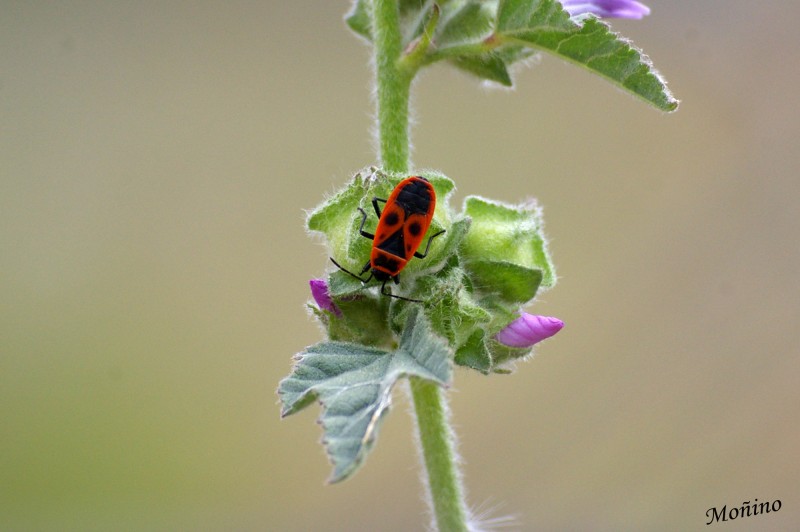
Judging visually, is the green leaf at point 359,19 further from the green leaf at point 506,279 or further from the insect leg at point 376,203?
the green leaf at point 506,279

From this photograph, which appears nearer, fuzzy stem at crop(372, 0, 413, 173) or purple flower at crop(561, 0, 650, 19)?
fuzzy stem at crop(372, 0, 413, 173)

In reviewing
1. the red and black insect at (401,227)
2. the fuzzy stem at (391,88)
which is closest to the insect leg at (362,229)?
the red and black insect at (401,227)

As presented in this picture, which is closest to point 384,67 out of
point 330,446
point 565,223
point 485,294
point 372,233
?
point 372,233

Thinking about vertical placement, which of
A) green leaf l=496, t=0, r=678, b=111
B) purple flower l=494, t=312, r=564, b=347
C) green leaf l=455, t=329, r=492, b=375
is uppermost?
green leaf l=496, t=0, r=678, b=111

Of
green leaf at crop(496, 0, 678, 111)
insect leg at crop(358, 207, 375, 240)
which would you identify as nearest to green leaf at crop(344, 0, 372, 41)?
green leaf at crop(496, 0, 678, 111)

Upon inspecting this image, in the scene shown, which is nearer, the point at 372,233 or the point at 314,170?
A: the point at 372,233

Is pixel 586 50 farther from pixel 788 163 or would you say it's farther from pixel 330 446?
pixel 788 163

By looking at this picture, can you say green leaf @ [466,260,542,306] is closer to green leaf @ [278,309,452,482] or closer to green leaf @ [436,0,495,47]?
green leaf @ [278,309,452,482]

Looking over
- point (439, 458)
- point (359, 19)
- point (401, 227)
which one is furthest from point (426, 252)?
point (359, 19)
